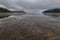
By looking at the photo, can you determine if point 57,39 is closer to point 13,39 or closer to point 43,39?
point 43,39

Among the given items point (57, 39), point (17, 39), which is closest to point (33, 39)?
point (17, 39)

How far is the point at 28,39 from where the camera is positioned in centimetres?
836

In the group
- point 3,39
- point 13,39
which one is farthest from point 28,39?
point 3,39

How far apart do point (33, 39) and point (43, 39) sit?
570mm

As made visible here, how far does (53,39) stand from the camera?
8.62 m

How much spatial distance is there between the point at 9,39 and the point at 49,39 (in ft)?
7.48

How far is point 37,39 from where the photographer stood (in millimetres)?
8383

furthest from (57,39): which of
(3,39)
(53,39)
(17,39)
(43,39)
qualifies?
(3,39)

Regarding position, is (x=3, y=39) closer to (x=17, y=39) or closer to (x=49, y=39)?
(x=17, y=39)

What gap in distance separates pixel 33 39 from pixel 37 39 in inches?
8.9

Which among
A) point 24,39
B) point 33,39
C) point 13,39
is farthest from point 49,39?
point 13,39

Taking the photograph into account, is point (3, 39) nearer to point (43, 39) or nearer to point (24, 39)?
point (24, 39)

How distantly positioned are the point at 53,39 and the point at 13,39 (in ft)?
7.56

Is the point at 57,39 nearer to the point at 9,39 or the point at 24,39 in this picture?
the point at 24,39
